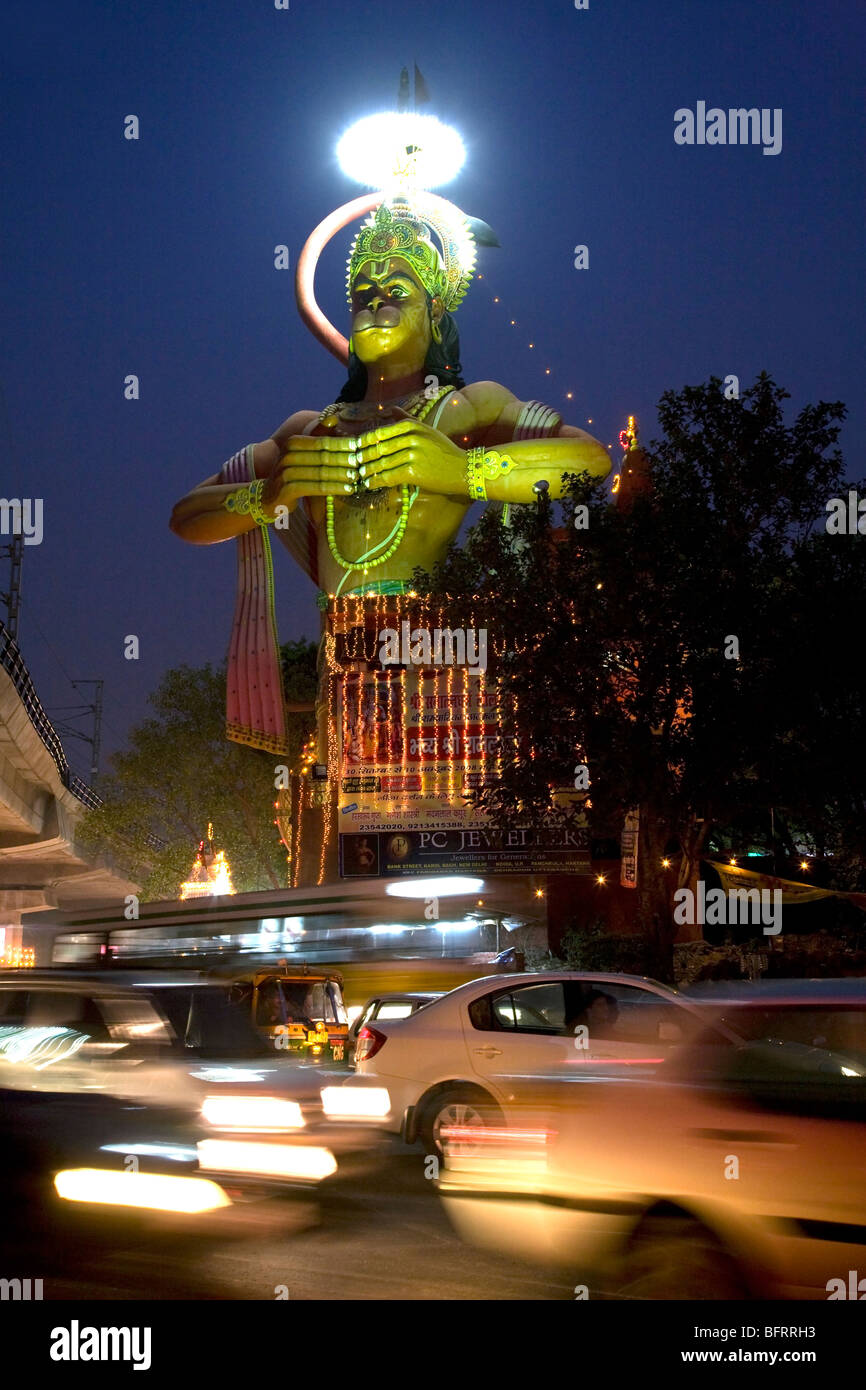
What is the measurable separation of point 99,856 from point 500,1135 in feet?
150

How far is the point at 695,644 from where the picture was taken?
1898 centimetres

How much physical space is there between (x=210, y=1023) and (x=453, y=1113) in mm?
2501

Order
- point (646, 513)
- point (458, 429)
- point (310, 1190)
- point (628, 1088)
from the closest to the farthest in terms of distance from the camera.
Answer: point (628, 1088), point (310, 1190), point (646, 513), point (458, 429)

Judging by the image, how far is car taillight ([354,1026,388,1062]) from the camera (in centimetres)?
1072

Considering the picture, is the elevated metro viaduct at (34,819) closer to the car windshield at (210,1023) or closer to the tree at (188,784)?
the tree at (188,784)

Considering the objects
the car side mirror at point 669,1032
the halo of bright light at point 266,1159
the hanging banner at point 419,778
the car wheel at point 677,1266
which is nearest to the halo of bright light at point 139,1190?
the halo of bright light at point 266,1159

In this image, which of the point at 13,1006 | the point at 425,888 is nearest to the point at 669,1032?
the point at 13,1006

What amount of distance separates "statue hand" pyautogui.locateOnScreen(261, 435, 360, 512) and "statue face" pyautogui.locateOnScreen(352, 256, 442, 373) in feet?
8.84

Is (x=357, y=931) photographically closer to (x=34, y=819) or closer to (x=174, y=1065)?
(x=174, y=1065)

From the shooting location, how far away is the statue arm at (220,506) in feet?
109

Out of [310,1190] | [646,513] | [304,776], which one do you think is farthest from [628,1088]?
[304,776]

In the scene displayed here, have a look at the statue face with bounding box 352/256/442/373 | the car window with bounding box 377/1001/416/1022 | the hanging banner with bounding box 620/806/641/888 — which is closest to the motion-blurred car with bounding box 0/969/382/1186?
the car window with bounding box 377/1001/416/1022
